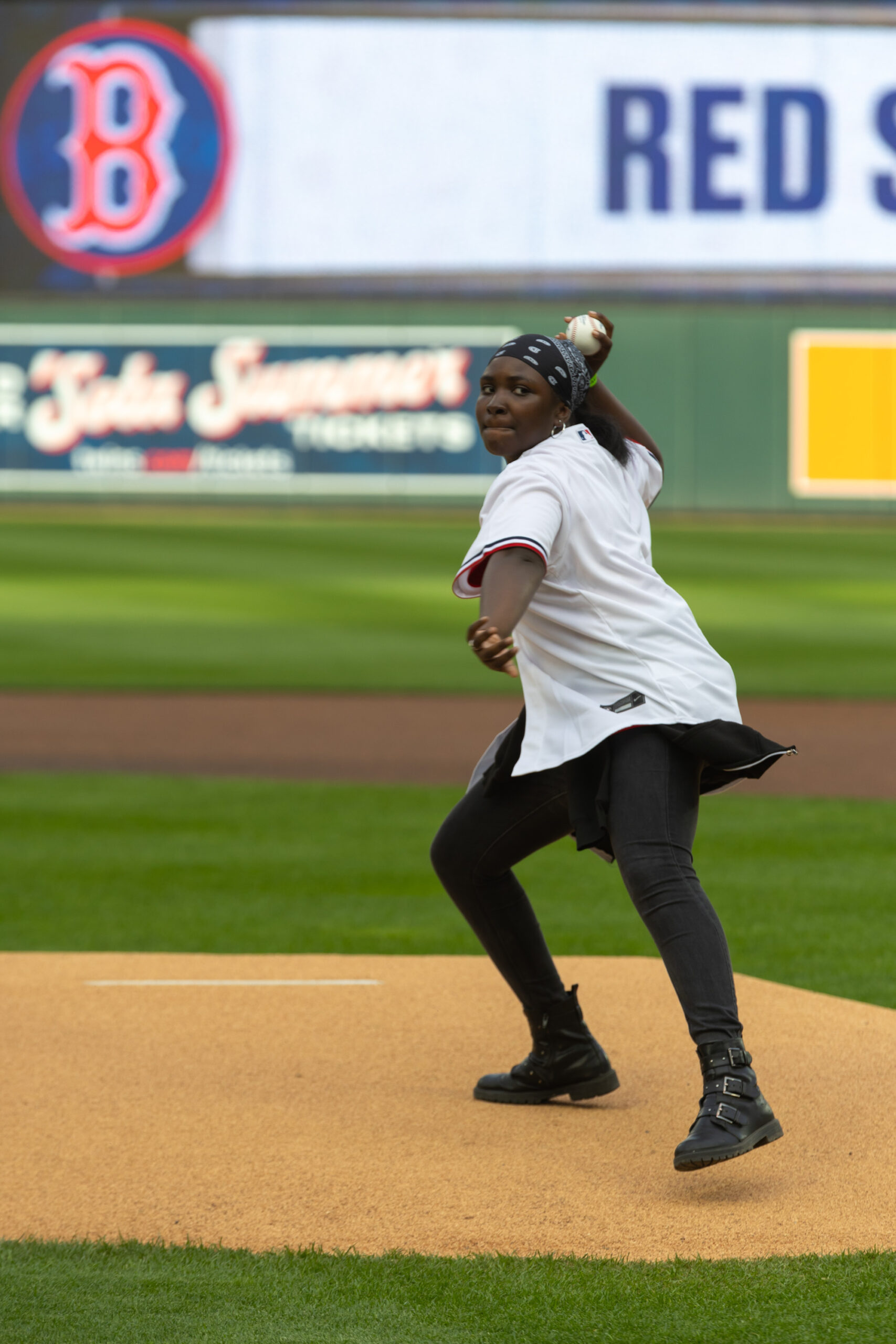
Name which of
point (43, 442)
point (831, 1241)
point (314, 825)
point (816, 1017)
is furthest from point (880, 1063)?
point (43, 442)

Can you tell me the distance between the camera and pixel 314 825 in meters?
9.07

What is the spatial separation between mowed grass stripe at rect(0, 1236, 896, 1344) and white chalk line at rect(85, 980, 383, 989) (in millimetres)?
2286

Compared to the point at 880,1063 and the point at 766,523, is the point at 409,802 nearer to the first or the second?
the point at 880,1063

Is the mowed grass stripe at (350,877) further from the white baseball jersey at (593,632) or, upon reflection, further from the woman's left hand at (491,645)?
the woman's left hand at (491,645)

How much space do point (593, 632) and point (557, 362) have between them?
1.96 ft

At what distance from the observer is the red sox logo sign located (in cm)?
3750

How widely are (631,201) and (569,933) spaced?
3329cm

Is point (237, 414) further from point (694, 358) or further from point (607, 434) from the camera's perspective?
point (607, 434)

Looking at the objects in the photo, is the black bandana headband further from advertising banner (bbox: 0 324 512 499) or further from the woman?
advertising banner (bbox: 0 324 512 499)

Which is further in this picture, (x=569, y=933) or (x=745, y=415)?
(x=745, y=415)

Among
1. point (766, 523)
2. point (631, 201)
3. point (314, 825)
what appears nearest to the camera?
point (314, 825)

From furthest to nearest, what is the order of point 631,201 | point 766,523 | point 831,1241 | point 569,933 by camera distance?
point 631,201 < point 766,523 < point 569,933 < point 831,1241

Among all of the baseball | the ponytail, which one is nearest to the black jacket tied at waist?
the ponytail

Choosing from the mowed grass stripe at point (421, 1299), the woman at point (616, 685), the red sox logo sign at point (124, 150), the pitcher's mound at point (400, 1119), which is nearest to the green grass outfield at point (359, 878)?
the mowed grass stripe at point (421, 1299)
